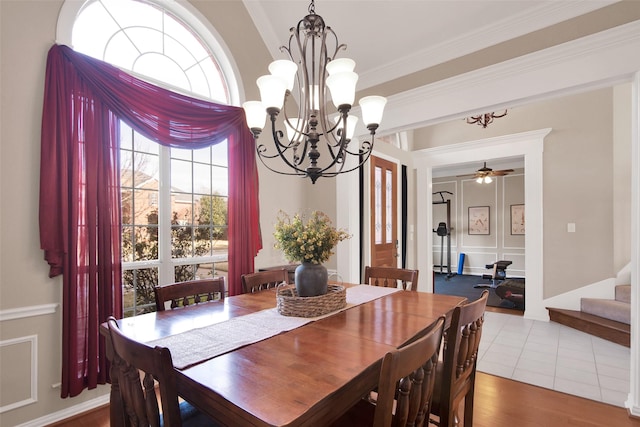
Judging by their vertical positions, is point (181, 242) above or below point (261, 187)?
below

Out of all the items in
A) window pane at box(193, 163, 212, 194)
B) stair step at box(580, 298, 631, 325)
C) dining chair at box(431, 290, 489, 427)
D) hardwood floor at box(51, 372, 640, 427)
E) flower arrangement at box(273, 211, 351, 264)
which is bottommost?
hardwood floor at box(51, 372, 640, 427)

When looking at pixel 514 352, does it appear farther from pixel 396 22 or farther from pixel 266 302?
pixel 396 22

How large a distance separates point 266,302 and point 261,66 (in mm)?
2702

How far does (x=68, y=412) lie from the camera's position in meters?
2.08

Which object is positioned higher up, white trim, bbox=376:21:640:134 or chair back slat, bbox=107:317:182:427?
white trim, bbox=376:21:640:134

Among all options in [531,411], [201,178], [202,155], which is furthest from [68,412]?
[531,411]

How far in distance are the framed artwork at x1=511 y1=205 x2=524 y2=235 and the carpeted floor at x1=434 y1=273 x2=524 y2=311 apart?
1.22 metres

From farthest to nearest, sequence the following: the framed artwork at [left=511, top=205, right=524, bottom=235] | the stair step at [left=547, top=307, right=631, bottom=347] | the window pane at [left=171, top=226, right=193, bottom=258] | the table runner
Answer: the framed artwork at [left=511, top=205, right=524, bottom=235] → the stair step at [left=547, top=307, right=631, bottom=347] → the window pane at [left=171, top=226, right=193, bottom=258] → the table runner

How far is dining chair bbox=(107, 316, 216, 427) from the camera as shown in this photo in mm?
866

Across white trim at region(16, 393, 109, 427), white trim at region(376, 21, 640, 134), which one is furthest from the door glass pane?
white trim at region(16, 393, 109, 427)

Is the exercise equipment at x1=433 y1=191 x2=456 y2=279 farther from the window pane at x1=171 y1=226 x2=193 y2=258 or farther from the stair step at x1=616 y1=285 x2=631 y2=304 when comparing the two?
the window pane at x1=171 y1=226 x2=193 y2=258

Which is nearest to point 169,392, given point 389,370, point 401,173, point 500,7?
point 389,370

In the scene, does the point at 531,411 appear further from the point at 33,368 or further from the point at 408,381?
the point at 33,368

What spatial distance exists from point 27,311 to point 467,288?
23.1ft
